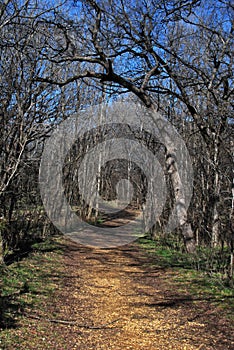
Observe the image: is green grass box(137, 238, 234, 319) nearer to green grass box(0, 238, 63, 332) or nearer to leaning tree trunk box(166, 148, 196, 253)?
leaning tree trunk box(166, 148, 196, 253)

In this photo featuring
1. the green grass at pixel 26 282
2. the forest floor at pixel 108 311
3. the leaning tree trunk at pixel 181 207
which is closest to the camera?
the forest floor at pixel 108 311

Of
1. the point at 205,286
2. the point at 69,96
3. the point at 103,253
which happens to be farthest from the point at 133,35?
the point at 205,286

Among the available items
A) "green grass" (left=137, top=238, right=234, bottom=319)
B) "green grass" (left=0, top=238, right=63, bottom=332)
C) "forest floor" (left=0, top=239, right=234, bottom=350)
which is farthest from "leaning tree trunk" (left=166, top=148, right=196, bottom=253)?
"green grass" (left=0, top=238, right=63, bottom=332)

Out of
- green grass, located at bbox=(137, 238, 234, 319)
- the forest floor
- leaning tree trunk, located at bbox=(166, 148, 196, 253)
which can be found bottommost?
the forest floor

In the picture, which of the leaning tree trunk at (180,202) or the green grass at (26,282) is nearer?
the green grass at (26,282)

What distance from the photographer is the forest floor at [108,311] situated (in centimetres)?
412

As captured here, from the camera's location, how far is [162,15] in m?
9.42

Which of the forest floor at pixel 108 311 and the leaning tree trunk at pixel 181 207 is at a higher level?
the leaning tree trunk at pixel 181 207

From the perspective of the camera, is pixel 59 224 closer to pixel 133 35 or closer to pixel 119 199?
pixel 133 35

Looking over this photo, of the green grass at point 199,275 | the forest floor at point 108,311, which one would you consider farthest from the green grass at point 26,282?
the green grass at point 199,275

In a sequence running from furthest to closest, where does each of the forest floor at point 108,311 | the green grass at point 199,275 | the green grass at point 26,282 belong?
the green grass at point 199,275
the green grass at point 26,282
the forest floor at point 108,311

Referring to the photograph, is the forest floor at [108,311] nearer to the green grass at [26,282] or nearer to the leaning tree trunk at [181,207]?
the green grass at [26,282]

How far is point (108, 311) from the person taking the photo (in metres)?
5.28

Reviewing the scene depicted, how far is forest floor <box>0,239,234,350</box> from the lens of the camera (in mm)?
4125
